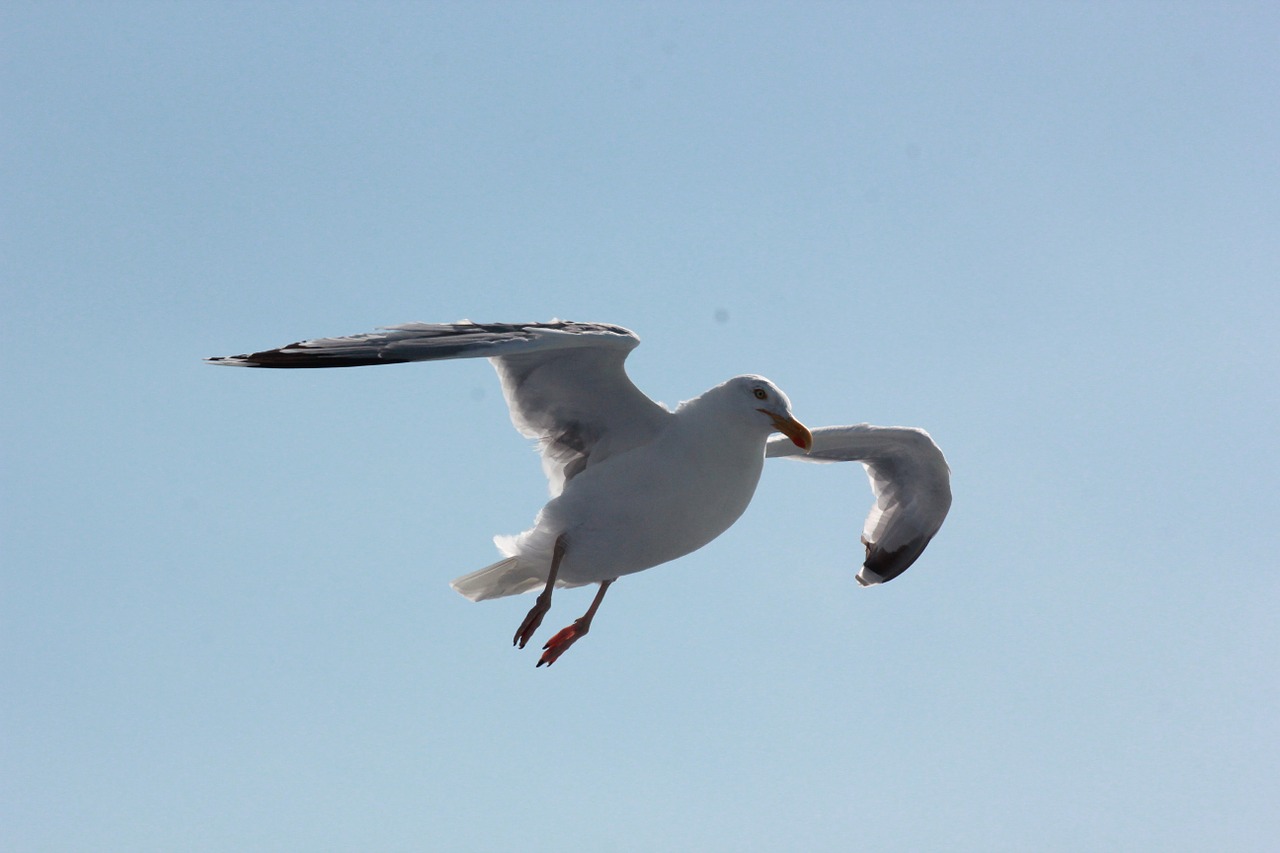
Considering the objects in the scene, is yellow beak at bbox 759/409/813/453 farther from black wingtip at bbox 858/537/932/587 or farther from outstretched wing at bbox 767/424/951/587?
black wingtip at bbox 858/537/932/587

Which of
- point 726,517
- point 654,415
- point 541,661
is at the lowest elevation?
point 541,661

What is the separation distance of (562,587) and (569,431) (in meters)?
1.55

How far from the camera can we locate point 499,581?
41.0ft

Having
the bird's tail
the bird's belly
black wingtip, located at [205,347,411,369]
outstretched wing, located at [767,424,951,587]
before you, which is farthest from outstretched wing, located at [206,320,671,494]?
outstretched wing, located at [767,424,951,587]

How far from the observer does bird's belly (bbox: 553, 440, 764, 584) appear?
35.7ft

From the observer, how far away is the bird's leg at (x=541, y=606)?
11.5 metres

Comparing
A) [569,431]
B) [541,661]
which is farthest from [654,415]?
[541,661]

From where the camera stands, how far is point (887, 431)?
550 inches

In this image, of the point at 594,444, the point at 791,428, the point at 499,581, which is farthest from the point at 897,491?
the point at 499,581

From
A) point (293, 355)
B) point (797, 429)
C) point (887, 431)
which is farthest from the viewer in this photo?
point (887, 431)

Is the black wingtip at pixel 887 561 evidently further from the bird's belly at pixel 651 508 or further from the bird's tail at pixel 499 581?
the bird's tail at pixel 499 581

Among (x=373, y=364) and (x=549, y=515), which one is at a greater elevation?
(x=373, y=364)

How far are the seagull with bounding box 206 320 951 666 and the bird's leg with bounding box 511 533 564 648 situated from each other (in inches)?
0.4

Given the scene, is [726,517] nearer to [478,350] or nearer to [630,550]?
[630,550]
